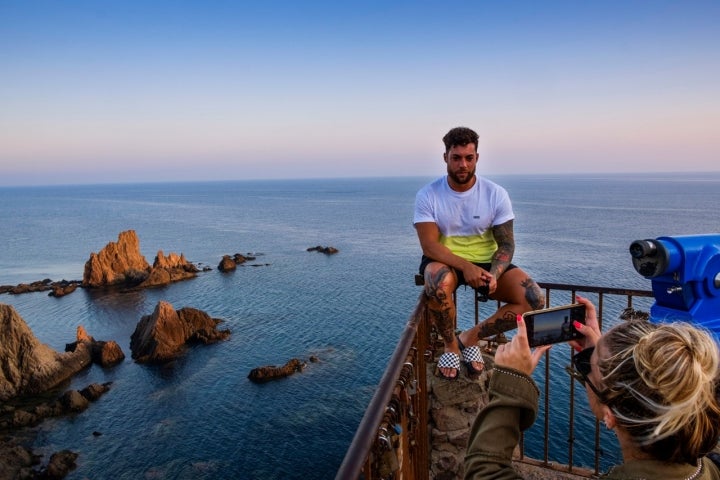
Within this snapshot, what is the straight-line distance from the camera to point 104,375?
32500mm

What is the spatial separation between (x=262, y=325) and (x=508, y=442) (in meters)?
39.6

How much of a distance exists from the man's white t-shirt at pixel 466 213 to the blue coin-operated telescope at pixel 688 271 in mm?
1843

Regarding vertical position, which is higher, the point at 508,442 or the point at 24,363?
the point at 508,442

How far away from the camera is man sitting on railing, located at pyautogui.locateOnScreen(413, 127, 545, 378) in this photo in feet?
14.0

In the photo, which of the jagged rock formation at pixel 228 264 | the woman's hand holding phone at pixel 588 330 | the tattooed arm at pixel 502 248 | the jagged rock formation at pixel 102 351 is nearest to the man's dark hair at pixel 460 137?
the tattooed arm at pixel 502 248

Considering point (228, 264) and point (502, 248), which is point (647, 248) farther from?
point (228, 264)

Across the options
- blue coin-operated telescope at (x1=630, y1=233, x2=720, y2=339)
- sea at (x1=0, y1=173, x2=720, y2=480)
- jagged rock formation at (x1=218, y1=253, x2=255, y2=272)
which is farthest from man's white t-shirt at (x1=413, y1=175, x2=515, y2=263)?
jagged rock formation at (x1=218, y1=253, x2=255, y2=272)

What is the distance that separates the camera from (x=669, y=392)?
4.06ft

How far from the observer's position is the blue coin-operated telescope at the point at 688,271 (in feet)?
8.87

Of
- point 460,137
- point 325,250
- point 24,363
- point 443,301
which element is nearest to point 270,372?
point 24,363

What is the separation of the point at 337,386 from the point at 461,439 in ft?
82.9

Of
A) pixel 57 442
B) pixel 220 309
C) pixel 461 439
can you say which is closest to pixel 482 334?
pixel 461 439

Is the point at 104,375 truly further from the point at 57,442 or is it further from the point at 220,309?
the point at 220,309

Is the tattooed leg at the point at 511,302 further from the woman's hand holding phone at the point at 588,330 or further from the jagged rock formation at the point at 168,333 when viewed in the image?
the jagged rock formation at the point at 168,333
